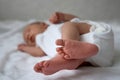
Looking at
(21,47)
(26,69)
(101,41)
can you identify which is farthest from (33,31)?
(101,41)

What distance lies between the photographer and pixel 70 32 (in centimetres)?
98

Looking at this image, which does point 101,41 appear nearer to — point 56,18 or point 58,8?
point 56,18

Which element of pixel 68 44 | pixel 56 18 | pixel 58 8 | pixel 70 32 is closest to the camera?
pixel 68 44

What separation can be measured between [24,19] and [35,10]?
11 cm

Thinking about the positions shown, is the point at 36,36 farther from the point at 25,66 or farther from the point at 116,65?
the point at 116,65

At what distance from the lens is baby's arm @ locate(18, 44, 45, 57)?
47.7 inches

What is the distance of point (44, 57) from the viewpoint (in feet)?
3.81

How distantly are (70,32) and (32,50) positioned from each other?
0.34 m

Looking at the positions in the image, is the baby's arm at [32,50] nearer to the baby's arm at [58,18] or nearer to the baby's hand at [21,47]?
the baby's hand at [21,47]

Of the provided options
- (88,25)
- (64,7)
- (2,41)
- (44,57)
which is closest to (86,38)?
(88,25)

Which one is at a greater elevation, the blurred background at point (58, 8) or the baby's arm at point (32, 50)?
the blurred background at point (58, 8)

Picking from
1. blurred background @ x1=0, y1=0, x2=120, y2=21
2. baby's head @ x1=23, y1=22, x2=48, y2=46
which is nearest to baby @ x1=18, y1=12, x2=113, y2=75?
baby's head @ x1=23, y1=22, x2=48, y2=46

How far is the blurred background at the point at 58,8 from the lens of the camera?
5.68 feet

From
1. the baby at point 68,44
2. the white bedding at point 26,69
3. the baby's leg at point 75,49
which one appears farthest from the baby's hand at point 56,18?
the baby's leg at point 75,49
